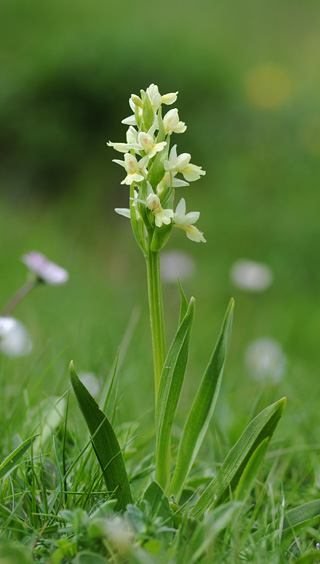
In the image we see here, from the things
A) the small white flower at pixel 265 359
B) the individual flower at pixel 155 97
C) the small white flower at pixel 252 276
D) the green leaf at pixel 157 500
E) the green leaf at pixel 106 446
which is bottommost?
the small white flower at pixel 265 359

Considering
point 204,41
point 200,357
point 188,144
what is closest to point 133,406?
point 200,357

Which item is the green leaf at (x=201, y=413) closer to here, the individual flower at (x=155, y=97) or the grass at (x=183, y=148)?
the individual flower at (x=155, y=97)

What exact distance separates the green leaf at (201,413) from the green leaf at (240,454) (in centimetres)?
5

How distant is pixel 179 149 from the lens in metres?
4.55

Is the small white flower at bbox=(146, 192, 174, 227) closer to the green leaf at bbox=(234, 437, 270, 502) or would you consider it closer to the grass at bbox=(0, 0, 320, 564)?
the green leaf at bbox=(234, 437, 270, 502)

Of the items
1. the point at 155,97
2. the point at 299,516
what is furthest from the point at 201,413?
the point at 155,97

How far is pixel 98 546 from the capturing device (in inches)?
31.0

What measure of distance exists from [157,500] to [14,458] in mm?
221

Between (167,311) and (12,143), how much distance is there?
2.00m

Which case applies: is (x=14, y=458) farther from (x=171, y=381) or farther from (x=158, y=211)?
(x=158, y=211)

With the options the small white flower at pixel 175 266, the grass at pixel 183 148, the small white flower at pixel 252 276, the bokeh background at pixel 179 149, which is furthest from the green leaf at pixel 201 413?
the small white flower at pixel 175 266

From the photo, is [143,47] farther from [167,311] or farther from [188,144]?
[167,311]

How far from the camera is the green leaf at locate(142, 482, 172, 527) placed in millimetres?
851

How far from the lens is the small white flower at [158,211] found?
85 centimetres
